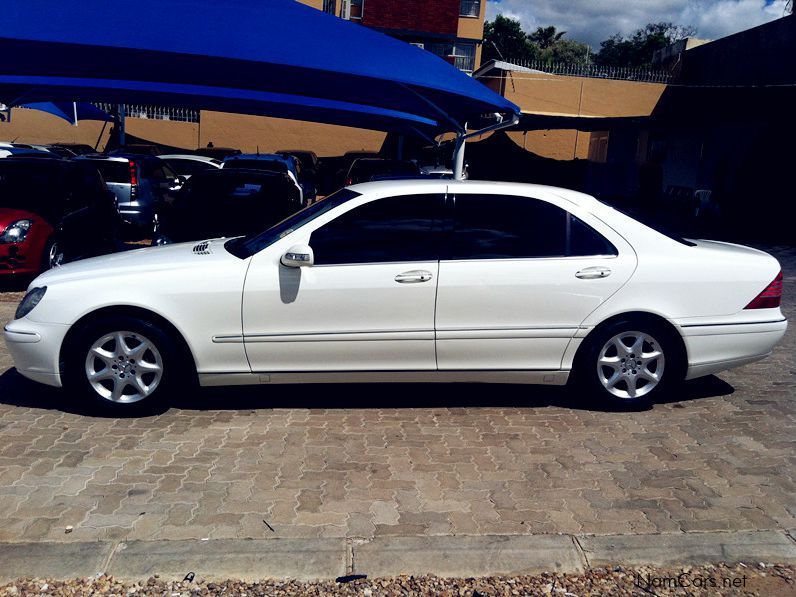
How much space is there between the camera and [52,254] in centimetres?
967

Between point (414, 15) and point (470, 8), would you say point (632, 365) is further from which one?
point (470, 8)

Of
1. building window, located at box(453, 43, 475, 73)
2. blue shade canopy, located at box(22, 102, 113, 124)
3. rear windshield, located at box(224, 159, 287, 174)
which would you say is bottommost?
rear windshield, located at box(224, 159, 287, 174)

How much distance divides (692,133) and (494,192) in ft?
69.8

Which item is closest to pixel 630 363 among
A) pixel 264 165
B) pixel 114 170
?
pixel 114 170

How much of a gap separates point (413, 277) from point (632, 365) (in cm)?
168

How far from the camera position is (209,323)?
530 cm

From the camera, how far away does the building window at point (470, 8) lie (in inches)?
1500

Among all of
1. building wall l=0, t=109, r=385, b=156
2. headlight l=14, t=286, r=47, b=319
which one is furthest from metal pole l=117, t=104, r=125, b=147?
headlight l=14, t=286, r=47, b=319

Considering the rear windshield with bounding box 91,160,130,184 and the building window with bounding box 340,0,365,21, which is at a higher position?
the building window with bounding box 340,0,365,21

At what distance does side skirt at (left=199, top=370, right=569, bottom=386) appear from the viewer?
5.41 m

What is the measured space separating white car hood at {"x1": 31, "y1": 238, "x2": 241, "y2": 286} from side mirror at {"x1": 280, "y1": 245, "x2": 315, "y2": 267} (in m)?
0.37

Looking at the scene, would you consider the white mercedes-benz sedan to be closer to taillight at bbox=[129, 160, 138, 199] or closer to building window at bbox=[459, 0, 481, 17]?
taillight at bbox=[129, 160, 138, 199]

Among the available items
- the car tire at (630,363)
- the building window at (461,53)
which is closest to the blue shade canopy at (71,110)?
the car tire at (630,363)

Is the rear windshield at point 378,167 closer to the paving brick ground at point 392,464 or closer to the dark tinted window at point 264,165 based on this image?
the dark tinted window at point 264,165
